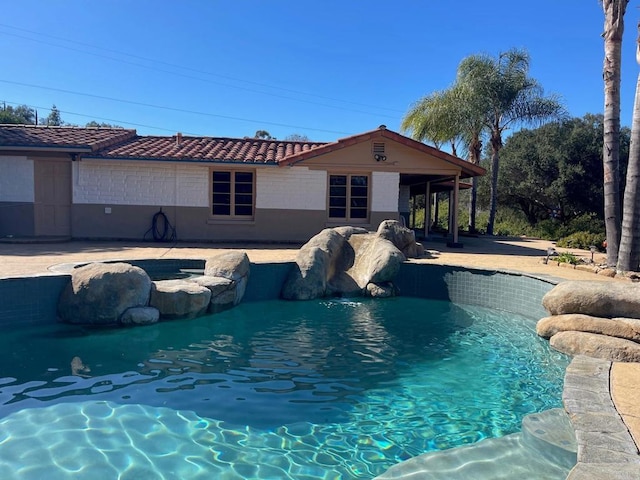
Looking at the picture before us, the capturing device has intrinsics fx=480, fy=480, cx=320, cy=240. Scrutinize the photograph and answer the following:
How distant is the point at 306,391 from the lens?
5234 millimetres

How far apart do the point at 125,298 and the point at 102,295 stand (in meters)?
0.33

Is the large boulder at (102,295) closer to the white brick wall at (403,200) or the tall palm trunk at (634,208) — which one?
the tall palm trunk at (634,208)

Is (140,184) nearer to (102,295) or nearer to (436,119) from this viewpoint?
(102,295)

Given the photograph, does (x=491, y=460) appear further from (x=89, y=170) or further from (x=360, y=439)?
(x=89, y=170)

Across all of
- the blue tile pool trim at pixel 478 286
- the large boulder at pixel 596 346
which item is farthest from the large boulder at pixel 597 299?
the blue tile pool trim at pixel 478 286

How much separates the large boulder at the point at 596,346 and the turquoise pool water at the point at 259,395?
20cm

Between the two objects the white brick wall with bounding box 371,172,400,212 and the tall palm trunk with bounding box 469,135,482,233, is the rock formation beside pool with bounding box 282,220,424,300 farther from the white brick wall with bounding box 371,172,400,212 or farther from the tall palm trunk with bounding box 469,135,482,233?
the tall palm trunk with bounding box 469,135,482,233

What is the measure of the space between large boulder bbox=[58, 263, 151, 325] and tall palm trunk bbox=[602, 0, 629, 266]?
10.4 m

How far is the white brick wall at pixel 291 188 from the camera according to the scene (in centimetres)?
1526

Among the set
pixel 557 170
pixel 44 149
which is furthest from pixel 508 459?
pixel 557 170

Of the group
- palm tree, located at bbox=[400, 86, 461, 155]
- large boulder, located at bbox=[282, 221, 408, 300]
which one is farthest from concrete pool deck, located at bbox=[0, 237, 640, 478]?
palm tree, located at bbox=[400, 86, 461, 155]

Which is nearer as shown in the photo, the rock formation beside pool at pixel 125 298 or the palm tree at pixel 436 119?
the rock formation beside pool at pixel 125 298

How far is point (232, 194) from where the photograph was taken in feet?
50.3

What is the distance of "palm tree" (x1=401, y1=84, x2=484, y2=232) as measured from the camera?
21.6m
